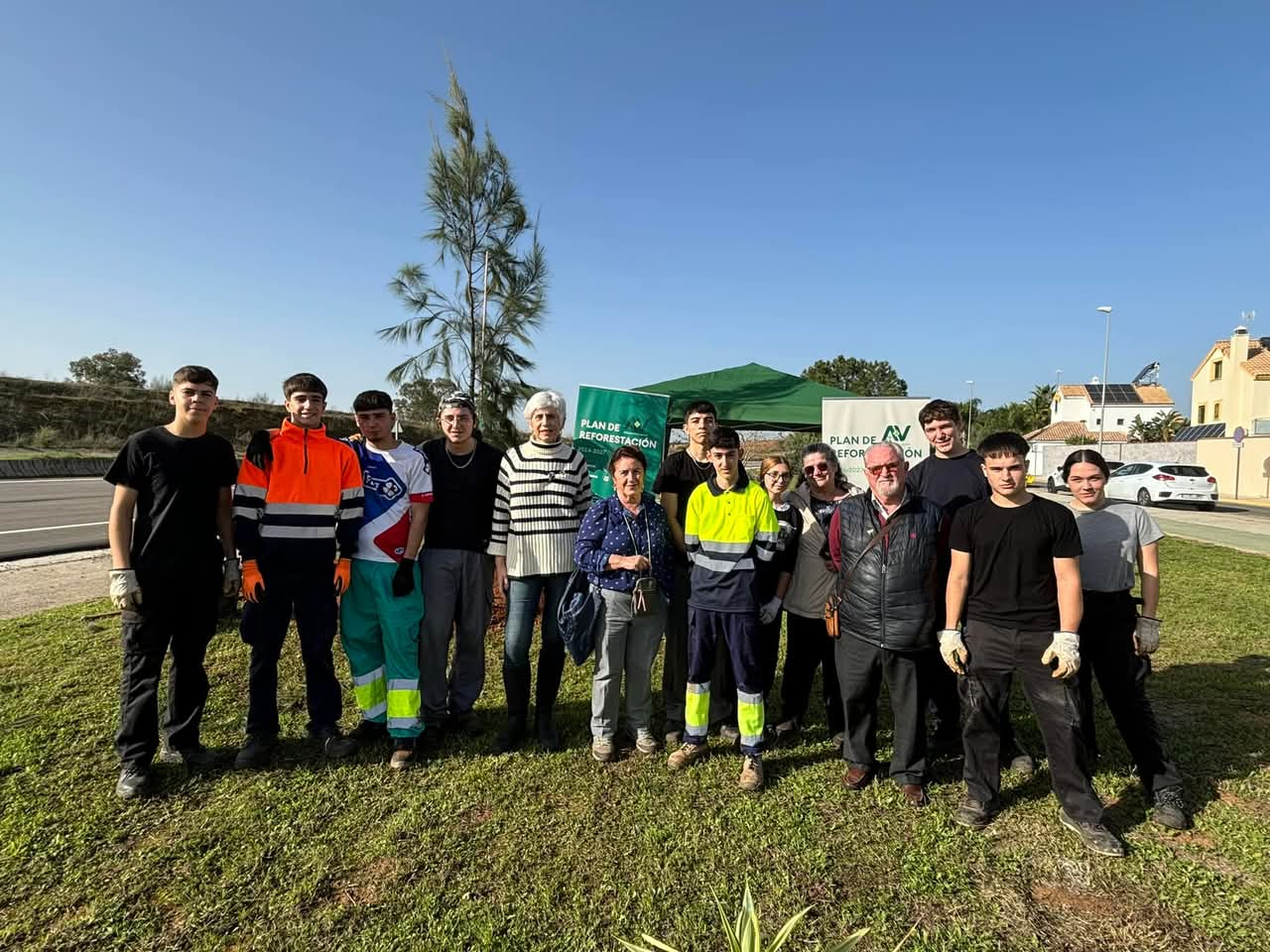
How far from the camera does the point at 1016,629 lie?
8.50ft

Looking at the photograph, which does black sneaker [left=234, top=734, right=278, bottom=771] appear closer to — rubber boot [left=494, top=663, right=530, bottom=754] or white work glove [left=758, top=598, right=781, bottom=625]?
rubber boot [left=494, top=663, right=530, bottom=754]

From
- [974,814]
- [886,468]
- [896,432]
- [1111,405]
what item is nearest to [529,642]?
[886,468]

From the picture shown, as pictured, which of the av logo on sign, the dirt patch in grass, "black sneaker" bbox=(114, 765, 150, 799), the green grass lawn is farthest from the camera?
the av logo on sign

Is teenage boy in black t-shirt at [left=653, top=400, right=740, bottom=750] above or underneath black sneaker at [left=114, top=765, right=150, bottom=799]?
above

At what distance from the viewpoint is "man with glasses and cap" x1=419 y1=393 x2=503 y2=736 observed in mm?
3254

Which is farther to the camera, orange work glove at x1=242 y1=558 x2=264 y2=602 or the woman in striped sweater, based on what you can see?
the woman in striped sweater

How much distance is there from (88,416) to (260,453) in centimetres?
3247

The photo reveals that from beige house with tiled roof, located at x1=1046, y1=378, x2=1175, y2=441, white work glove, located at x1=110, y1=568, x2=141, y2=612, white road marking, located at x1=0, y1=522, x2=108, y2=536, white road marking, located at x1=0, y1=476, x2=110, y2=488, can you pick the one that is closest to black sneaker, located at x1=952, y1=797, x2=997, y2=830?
white work glove, located at x1=110, y1=568, x2=141, y2=612

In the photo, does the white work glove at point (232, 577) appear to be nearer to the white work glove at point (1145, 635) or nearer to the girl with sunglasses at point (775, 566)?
the girl with sunglasses at point (775, 566)

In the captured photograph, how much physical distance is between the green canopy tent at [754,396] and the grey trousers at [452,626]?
4.27m

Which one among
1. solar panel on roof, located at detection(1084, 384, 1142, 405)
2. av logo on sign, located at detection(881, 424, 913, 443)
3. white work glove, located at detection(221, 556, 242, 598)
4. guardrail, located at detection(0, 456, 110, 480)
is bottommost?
guardrail, located at detection(0, 456, 110, 480)

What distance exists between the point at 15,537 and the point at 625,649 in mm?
10949

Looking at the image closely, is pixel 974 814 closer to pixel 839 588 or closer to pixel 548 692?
pixel 839 588

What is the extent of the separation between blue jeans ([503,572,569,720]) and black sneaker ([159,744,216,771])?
57.9 inches
